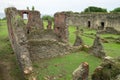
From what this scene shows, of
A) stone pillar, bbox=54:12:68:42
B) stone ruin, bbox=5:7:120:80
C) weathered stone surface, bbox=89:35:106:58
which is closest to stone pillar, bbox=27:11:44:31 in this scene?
stone ruin, bbox=5:7:120:80

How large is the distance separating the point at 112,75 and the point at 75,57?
8.50 metres

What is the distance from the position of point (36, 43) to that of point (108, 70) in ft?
28.0

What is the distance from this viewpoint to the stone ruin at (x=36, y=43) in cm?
1376

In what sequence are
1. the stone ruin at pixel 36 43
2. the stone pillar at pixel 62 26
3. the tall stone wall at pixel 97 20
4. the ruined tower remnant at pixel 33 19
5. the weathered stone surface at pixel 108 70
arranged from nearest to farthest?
1. the weathered stone surface at pixel 108 70
2. the stone ruin at pixel 36 43
3. the stone pillar at pixel 62 26
4. the ruined tower remnant at pixel 33 19
5. the tall stone wall at pixel 97 20

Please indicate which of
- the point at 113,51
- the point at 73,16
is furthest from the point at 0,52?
the point at 73,16

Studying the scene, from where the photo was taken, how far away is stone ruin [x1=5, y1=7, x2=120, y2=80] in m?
13.8

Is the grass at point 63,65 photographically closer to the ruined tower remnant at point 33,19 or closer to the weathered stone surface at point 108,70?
the weathered stone surface at point 108,70

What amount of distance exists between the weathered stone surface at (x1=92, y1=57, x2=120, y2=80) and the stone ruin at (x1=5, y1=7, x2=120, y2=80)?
0.33 ft

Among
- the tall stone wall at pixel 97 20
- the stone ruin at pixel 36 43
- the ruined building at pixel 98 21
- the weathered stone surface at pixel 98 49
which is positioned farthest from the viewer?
the tall stone wall at pixel 97 20

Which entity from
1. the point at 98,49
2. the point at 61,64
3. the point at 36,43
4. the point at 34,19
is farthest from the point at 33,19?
the point at 61,64

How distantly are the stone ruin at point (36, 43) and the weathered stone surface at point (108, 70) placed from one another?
0.33 ft

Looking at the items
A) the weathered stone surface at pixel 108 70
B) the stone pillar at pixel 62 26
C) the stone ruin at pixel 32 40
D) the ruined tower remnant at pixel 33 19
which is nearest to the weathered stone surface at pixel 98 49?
the stone ruin at pixel 32 40

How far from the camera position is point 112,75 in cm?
1009

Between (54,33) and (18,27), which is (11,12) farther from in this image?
(54,33)
